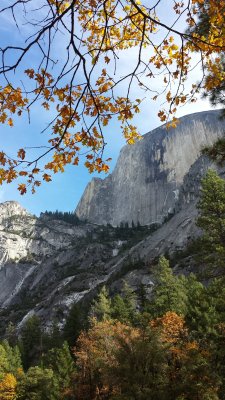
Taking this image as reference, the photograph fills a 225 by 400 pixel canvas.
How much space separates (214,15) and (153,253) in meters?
94.2

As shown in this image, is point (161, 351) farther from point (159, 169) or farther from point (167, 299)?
point (159, 169)

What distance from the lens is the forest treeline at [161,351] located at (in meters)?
20.1

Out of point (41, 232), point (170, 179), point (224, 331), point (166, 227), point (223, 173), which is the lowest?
point (224, 331)

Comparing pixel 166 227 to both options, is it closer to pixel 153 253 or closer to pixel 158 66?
pixel 153 253

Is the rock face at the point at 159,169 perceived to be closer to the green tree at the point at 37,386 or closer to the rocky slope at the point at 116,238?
the rocky slope at the point at 116,238

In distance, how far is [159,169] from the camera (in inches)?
7156

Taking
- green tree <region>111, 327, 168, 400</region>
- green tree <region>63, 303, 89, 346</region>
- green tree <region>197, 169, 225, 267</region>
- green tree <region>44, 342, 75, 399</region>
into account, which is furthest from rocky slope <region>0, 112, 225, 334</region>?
green tree <region>111, 327, 168, 400</region>

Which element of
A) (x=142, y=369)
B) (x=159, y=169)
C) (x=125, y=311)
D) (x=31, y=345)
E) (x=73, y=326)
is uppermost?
(x=159, y=169)

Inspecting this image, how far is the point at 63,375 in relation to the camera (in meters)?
38.3

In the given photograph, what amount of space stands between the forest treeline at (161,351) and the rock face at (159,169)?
414 feet

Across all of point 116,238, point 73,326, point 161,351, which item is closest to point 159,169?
point 116,238

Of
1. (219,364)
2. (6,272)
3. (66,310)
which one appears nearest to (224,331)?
(219,364)

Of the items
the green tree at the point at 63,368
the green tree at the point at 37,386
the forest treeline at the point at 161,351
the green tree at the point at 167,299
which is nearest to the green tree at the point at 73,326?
the forest treeline at the point at 161,351

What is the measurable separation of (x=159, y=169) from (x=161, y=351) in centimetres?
16382
